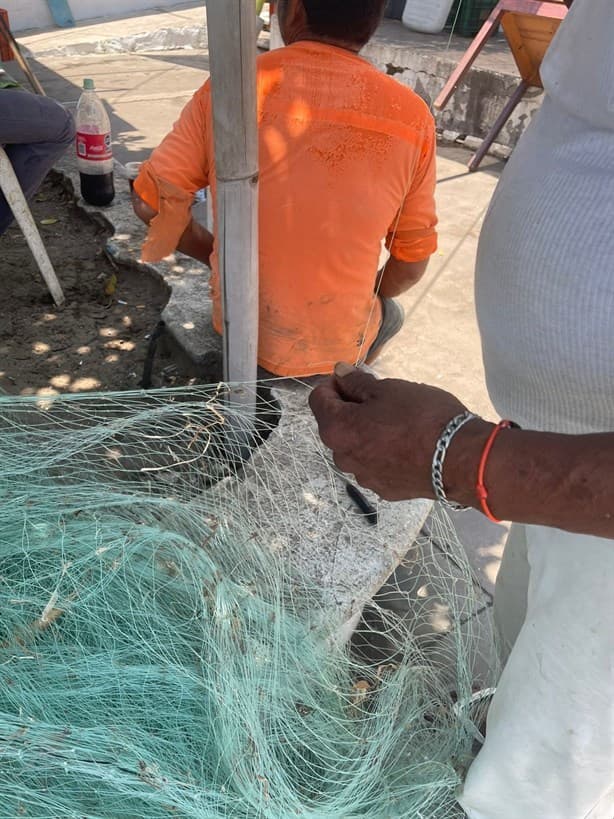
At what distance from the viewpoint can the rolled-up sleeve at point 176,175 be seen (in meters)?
2.05

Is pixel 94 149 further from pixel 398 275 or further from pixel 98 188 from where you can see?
pixel 398 275

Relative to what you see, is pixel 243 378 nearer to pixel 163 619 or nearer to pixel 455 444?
pixel 163 619

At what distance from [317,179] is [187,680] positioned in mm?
1430

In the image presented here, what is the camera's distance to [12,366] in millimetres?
3201

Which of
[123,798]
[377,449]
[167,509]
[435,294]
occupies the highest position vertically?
[377,449]

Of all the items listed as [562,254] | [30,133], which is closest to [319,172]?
[562,254]

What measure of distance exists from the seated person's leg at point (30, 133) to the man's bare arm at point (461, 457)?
243cm

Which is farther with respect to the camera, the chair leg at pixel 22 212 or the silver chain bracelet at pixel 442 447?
the chair leg at pixel 22 212

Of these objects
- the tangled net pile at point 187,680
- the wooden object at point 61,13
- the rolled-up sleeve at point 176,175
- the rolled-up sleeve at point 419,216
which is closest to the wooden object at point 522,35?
the rolled-up sleeve at point 419,216

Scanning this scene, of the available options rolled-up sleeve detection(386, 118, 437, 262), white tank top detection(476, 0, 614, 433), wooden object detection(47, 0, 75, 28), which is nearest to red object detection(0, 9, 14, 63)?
wooden object detection(47, 0, 75, 28)

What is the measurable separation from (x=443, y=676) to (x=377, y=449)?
131cm

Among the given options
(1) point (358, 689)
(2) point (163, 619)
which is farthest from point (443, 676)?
(2) point (163, 619)

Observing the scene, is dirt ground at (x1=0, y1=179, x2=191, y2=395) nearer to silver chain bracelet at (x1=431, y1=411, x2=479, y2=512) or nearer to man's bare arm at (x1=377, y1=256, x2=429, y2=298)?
man's bare arm at (x1=377, y1=256, x2=429, y2=298)

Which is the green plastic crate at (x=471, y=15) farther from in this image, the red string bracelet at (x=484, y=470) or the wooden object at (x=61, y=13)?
the red string bracelet at (x=484, y=470)
